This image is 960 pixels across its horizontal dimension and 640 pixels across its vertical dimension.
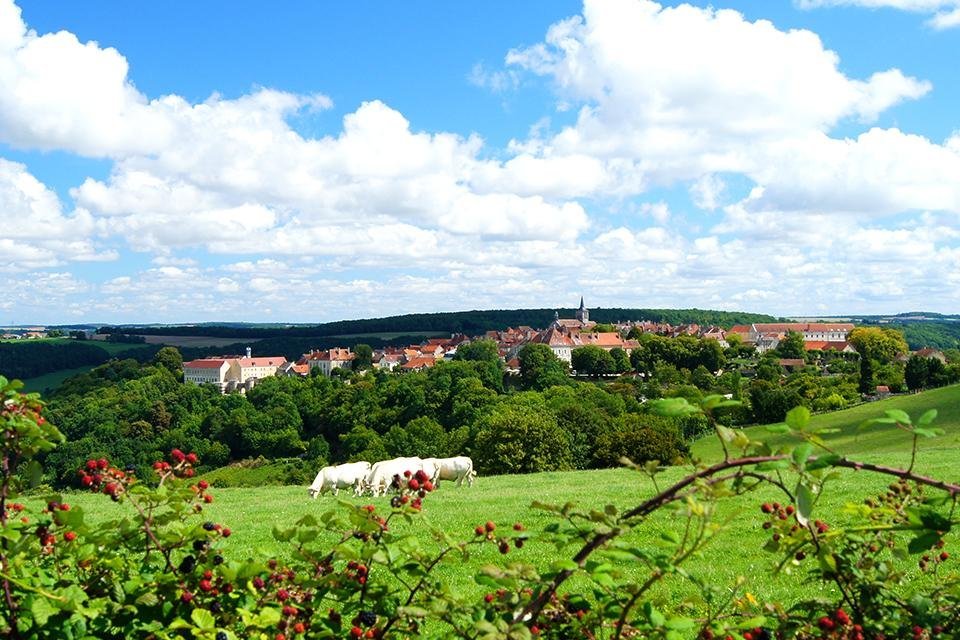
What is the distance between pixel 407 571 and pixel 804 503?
1.47 meters

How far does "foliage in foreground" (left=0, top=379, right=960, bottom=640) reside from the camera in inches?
96.7

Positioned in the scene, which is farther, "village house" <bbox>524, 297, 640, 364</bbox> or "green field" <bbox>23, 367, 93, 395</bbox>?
"village house" <bbox>524, 297, 640, 364</bbox>

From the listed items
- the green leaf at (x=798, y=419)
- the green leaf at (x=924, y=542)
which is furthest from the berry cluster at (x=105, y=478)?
the green leaf at (x=924, y=542)

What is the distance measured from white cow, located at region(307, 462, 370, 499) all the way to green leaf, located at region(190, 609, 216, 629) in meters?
18.5

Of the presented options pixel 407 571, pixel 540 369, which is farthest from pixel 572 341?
pixel 407 571

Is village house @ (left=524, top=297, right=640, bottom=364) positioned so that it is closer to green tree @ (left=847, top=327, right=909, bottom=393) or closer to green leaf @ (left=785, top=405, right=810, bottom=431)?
green tree @ (left=847, top=327, right=909, bottom=393)

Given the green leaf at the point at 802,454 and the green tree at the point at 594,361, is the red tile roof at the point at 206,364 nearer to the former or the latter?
the green tree at the point at 594,361

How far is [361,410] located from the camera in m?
94.8

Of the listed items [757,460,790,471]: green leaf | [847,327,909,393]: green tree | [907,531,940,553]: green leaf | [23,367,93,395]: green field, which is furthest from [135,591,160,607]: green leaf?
[23,367,93,395]: green field

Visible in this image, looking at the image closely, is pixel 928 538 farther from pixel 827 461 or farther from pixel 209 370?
pixel 209 370

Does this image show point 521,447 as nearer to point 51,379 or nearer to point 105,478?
point 105,478

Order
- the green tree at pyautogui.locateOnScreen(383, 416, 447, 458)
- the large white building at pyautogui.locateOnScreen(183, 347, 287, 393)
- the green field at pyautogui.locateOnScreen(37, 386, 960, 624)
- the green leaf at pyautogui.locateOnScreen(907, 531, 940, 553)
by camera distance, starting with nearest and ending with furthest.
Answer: the green leaf at pyautogui.locateOnScreen(907, 531, 940, 553)
the green field at pyautogui.locateOnScreen(37, 386, 960, 624)
the green tree at pyautogui.locateOnScreen(383, 416, 447, 458)
the large white building at pyautogui.locateOnScreen(183, 347, 287, 393)

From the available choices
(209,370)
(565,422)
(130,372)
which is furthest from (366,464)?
(209,370)

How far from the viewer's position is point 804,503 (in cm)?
216
